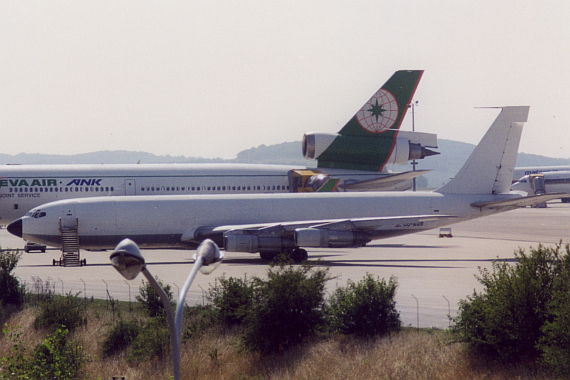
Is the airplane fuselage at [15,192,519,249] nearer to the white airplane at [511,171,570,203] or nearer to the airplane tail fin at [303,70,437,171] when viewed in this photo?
the airplane tail fin at [303,70,437,171]

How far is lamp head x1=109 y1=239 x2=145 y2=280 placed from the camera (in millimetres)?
10562

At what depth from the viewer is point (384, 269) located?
35.8 m

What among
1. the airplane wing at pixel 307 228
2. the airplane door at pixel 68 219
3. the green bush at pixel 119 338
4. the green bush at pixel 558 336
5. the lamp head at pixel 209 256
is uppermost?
the lamp head at pixel 209 256

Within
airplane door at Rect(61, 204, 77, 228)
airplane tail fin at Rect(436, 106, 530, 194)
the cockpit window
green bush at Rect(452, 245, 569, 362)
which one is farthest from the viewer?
airplane tail fin at Rect(436, 106, 530, 194)

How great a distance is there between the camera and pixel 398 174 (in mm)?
51656

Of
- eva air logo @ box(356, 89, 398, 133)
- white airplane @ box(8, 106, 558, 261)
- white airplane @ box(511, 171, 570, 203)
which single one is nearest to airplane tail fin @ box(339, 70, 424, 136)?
eva air logo @ box(356, 89, 398, 133)

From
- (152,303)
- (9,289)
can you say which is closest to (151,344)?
(152,303)

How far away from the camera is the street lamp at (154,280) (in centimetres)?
1061

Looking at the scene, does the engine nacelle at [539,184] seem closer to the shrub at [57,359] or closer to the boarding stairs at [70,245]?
the boarding stairs at [70,245]

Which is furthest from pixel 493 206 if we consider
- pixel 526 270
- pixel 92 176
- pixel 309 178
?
pixel 92 176

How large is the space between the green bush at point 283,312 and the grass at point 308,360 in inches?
19.1

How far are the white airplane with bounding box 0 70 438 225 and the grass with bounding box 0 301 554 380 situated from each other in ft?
74.4

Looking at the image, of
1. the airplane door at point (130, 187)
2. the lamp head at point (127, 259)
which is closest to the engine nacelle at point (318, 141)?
the airplane door at point (130, 187)

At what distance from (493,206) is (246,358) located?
23.3 m
